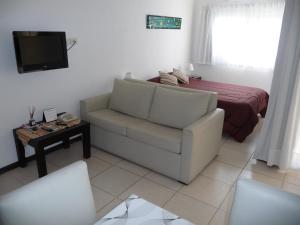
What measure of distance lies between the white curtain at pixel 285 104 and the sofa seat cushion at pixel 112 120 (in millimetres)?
1533

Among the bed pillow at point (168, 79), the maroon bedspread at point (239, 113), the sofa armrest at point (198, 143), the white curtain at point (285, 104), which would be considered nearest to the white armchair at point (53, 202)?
the sofa armrest at point (198, 143)

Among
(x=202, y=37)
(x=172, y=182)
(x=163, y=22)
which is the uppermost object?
(x=163, y=22)

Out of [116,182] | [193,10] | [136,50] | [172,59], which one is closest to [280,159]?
[116,182]

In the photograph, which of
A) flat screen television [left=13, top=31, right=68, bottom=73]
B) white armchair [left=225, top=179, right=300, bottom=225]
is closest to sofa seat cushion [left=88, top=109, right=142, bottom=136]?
flat screen television [left=13, top=31, right=68, bottom=73]

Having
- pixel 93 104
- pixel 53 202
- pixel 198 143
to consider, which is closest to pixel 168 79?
pixel 93 104

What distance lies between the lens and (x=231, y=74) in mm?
5422

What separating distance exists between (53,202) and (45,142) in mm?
1497

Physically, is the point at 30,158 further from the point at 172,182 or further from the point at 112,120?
the point at 172,182

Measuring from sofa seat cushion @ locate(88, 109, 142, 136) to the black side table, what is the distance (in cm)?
21

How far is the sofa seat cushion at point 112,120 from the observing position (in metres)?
2.91

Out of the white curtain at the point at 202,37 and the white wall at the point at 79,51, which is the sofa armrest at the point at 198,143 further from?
the white curtain at the point at 202,37

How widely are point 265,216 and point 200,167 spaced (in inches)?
63.1

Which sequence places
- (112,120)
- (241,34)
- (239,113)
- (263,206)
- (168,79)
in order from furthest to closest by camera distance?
(241,34) → (168,79) → (239,113) → (112,120) → (263,206)

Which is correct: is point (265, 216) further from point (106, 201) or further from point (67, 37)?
point (67, 37)
